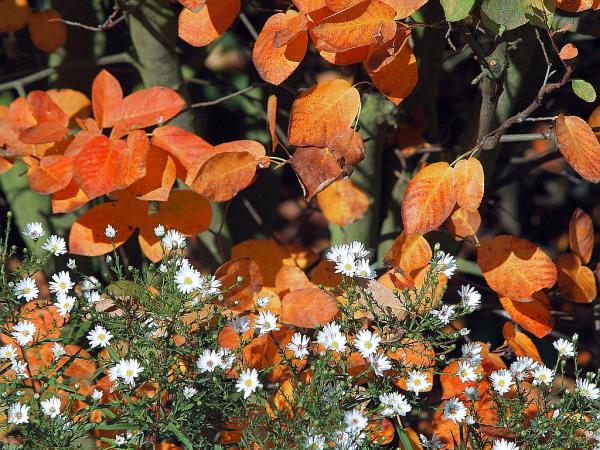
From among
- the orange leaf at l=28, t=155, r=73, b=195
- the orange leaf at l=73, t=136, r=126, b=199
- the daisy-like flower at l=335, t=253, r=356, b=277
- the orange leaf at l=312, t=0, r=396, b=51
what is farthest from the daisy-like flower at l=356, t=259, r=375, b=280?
the orange leaf at l=28, t=155, r=73, b=195

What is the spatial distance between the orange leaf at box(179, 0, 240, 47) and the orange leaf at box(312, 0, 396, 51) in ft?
0.81

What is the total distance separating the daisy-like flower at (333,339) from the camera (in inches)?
43.0

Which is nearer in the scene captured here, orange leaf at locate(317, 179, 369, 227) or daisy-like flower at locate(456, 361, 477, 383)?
daisy-like flower at locate(456, 361, 477, 383)

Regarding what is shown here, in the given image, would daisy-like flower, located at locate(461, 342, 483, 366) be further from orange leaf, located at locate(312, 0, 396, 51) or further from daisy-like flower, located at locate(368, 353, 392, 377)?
orange leaf, located at locate(312, 0, 396, 51)

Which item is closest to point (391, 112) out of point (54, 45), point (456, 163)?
point (456, 163)

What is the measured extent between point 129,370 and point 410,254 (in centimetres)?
50

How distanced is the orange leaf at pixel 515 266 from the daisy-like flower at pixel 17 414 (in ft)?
2.53

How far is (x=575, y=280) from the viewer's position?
1.44 m

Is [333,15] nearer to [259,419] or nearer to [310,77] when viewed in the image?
[259,419]

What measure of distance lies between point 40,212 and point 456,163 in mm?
1120

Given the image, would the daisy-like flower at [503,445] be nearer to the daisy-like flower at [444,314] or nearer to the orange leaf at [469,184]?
the daisy-like flower at [444,314]

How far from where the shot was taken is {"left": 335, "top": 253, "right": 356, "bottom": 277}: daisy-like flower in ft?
3.77

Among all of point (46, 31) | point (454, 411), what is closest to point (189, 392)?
point (454, 411)

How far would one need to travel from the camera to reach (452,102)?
230 centimetres
